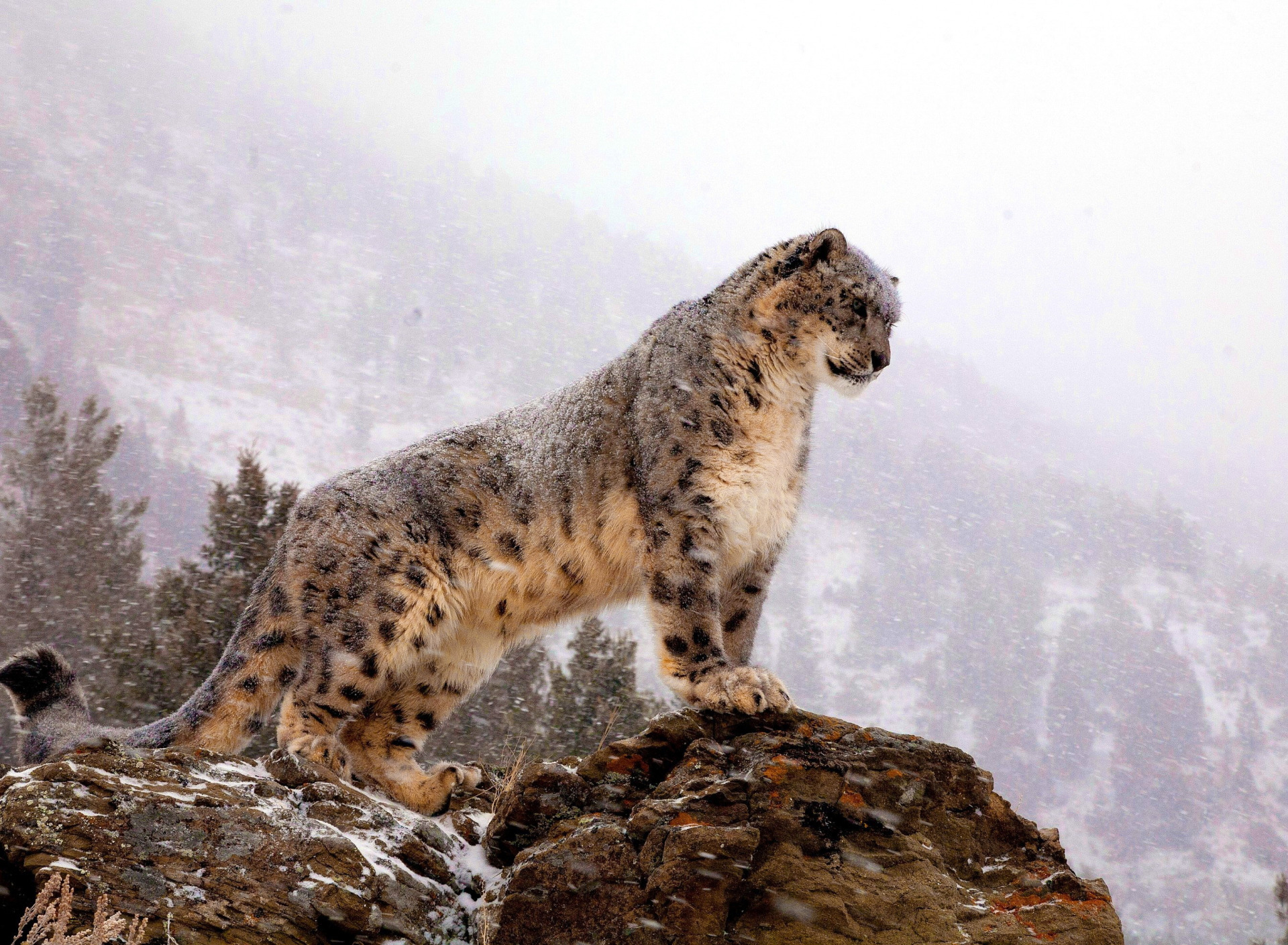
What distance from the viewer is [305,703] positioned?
552cm

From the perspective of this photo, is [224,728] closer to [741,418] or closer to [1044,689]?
[741,418]

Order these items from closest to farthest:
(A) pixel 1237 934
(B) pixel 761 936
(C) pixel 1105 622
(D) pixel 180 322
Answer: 1. (B) pixel 761 936
2. (A) pixel 1237 934
3. (C) pixel 1105 622
4. (D) pixel 180 322

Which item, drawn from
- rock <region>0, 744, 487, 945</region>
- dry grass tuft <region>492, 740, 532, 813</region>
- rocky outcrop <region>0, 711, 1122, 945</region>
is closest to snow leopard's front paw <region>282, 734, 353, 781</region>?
A: rocky outcrop <region>0, 711, 1122, 945</region>

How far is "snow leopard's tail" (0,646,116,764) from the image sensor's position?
4859 mm

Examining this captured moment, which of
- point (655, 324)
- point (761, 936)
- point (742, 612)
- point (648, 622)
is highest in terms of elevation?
point (655, 324)

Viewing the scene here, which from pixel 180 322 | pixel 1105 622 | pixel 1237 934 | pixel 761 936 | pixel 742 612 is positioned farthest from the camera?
pixel 180 322

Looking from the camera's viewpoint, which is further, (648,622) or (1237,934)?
(1237,934)

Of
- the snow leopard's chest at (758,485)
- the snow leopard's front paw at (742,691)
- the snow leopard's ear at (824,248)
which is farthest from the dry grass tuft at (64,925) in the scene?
the snow leopard's ear at (824,248)

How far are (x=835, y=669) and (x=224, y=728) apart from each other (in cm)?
15332

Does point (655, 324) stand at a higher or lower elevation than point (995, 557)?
lower

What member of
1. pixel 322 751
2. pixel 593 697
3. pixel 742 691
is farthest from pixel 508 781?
pixel 593 697

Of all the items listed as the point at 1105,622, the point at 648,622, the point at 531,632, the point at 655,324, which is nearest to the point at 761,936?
the point at 648,622

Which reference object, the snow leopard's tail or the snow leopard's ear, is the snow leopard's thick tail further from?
the snow leopard's ear

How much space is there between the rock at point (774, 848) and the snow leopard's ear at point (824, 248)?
8.94ft
